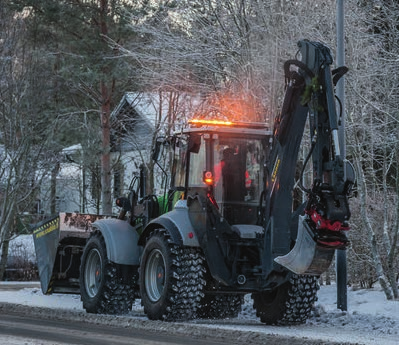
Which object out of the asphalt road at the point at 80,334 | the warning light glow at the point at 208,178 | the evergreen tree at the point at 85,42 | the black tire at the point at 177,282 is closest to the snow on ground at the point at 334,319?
the black tire at the point at 177,282

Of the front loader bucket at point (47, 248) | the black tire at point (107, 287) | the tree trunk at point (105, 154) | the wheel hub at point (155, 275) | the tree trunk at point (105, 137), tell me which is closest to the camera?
the wheel hub at point (155, 275)

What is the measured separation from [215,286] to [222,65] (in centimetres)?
951

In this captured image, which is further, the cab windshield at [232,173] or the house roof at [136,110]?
the house roof at [136,110]

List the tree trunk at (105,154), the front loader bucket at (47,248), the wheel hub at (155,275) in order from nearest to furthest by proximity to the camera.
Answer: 1. the wheel hub at (155,275)
2. the front loader bucket at (47,248)
3. the tree trunk at (105,154)

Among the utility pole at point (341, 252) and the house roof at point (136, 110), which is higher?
the house roof at point (136, 110)

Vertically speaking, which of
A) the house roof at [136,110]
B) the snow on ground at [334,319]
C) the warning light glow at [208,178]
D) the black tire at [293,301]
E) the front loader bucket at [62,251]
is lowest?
the snow on ground at [334,319]

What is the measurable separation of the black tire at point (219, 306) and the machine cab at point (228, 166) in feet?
6.62

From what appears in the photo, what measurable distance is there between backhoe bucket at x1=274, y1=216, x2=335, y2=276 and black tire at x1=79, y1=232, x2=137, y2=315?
160 inches

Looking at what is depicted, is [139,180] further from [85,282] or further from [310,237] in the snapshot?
[310,237]

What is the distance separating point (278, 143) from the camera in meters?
12.7

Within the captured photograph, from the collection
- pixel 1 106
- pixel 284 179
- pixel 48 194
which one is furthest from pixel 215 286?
pixel 48 194

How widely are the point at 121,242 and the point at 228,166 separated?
99.2 inches

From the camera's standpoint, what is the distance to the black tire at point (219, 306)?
1470 centimetres

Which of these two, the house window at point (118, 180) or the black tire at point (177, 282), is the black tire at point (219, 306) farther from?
the house window at point (118, 180)
